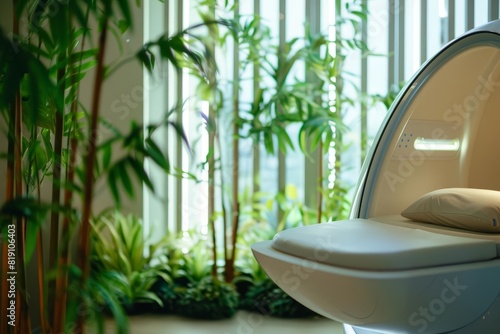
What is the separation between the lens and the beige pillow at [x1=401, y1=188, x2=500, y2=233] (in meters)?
1.59

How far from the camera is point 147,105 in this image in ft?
10.3

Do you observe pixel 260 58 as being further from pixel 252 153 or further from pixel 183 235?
pixel 183 235

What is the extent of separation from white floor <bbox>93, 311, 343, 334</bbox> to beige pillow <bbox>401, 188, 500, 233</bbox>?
999mm

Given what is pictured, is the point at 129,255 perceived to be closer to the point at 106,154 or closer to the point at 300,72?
the point at 300,72

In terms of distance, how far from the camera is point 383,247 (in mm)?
1460

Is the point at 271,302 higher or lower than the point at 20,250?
lower

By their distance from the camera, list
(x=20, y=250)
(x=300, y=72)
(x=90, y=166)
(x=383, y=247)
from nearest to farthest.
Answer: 1. (x=90, y=166)
2. (x=20, y=250)
3. (x=383, y=247)
4. (x=300, y=72)

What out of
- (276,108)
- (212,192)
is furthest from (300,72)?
(212,192)

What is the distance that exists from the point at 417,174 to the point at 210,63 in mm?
1228

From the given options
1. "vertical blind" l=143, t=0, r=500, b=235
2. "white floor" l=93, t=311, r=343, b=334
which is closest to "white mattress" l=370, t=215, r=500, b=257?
"white floor" l=93, t=311, r=343, b=334

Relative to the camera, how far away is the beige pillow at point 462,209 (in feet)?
5.23

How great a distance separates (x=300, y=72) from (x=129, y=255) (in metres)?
1.37

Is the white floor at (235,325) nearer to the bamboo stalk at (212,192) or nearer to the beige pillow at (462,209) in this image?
the bamboo stalk at (212,192)

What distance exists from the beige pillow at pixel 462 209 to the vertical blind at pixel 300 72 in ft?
4.27
